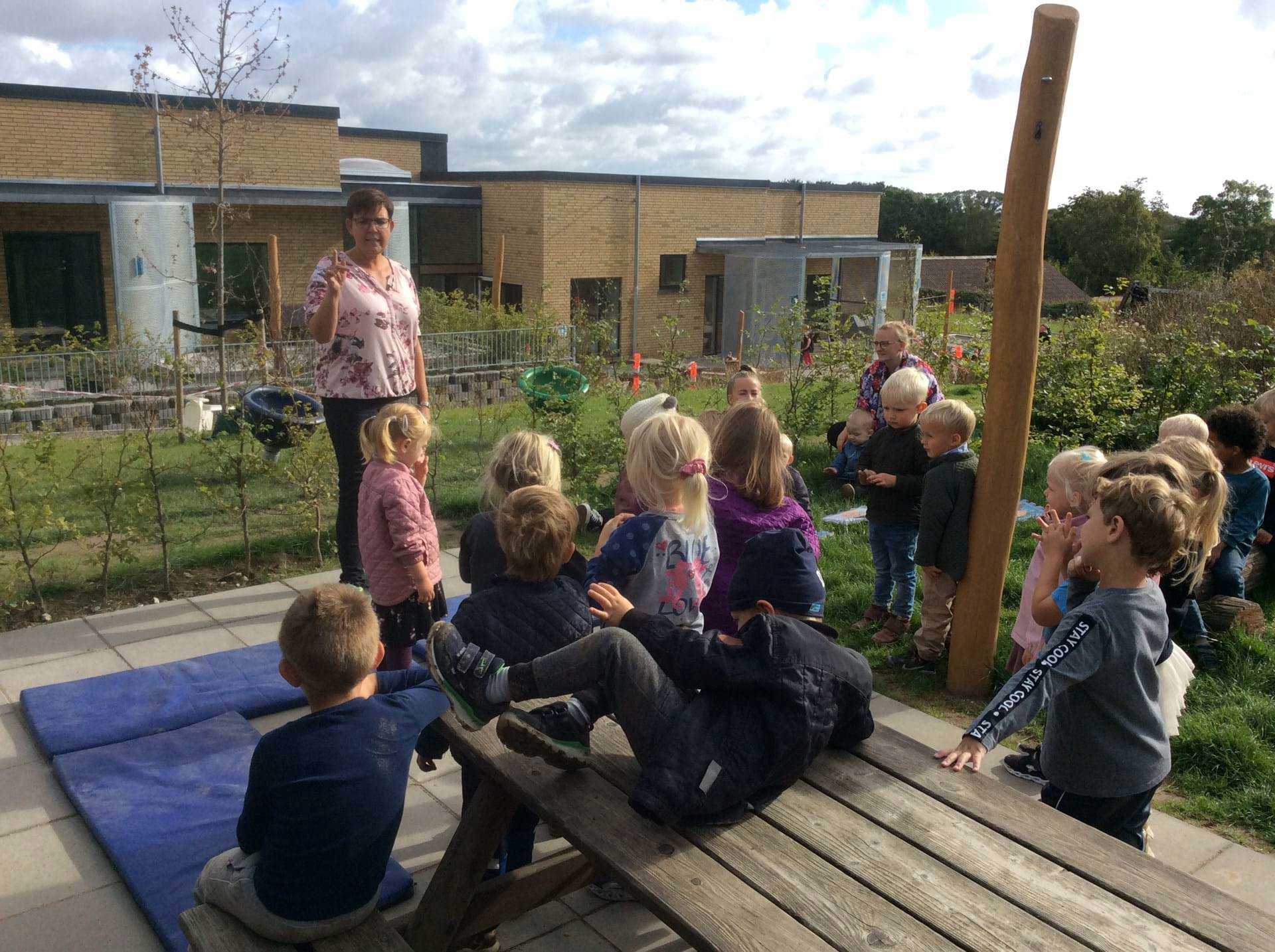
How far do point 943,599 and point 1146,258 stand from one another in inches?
1851

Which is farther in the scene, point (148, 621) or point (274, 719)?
point (148, 621)

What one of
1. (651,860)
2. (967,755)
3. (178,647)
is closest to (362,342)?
(178,647)

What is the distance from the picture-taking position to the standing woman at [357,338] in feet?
17.1

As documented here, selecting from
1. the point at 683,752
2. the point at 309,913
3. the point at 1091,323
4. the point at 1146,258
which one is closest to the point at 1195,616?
the point at 683,752

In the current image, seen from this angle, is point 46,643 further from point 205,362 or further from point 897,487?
point 205,362

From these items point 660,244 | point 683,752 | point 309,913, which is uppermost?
point 660,244

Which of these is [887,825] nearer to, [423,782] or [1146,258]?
[423,782]

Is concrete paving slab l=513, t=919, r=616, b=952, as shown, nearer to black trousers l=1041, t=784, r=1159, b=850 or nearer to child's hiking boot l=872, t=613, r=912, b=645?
black trousers l=1041, t=784, r=1159, b=850

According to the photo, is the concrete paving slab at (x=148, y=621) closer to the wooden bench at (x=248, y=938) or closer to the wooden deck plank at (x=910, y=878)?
the wooden bench at (x=248, y=938)

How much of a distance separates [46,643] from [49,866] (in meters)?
2.24

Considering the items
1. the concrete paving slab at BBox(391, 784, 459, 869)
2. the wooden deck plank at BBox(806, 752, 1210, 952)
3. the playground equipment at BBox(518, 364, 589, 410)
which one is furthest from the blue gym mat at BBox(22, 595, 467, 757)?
the playground equipment at BBox(518, 364, 589, 410)

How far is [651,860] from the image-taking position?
96.7 inches

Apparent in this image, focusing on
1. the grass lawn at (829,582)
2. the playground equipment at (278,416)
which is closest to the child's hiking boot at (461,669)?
the grass lawn at (829,582)

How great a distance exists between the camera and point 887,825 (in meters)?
2.55
